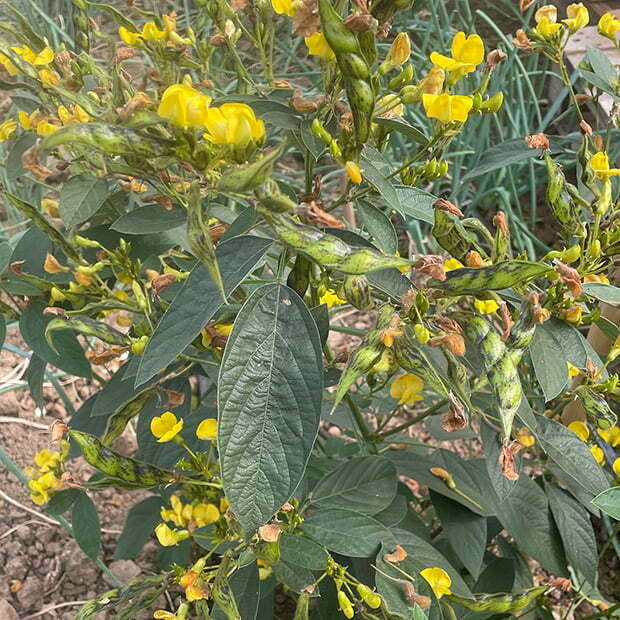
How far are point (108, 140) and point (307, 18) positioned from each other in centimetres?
22

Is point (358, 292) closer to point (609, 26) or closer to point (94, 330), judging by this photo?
point (94, 330)

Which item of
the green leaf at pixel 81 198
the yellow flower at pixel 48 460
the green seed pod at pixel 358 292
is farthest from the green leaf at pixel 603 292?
the yellow flower at pixel 48 460

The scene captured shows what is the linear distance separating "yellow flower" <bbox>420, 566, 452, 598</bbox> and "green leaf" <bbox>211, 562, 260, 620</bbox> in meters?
0.19

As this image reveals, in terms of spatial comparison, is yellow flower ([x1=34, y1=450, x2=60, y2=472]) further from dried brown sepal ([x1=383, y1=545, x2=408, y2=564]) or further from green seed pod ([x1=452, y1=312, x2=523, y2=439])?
green seed pod ([x1=452, y1=312, x2=523, y2=439])

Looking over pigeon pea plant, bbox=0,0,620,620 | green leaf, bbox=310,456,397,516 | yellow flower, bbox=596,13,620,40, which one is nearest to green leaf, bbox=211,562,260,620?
pigeon pea plant, bbox=0,0,620,620

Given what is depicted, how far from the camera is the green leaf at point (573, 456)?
0.78m

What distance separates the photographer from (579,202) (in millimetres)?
778

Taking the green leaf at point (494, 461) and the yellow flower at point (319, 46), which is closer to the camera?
the yellow flower at point (319, 46)

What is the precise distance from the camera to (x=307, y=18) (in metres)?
0.61

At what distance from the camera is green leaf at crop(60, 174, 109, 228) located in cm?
82

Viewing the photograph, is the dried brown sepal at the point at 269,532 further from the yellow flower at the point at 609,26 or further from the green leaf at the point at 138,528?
the yellow flower at the point at 609,26

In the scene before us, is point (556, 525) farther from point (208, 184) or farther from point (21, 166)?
A: point (21, 166)

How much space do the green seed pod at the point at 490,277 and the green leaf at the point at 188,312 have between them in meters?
0.16

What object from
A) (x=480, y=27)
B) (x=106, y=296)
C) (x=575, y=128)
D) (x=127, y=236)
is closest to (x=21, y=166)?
(x=127, y=236)
